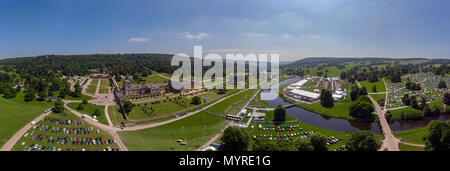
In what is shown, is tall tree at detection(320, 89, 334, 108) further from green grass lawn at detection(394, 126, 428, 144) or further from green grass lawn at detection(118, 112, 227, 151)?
green grass lawn at detection(118, 112, 227, 151)

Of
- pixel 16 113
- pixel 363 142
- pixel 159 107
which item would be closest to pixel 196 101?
pixel 159 107

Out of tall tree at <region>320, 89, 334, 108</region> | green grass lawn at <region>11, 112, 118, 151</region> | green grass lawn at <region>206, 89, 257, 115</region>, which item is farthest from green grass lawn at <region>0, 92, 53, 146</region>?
tall tree at <region>320, 89, 334, 108</region>

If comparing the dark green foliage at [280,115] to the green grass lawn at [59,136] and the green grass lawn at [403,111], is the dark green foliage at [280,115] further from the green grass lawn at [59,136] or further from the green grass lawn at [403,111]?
the green grass lawn at [59,136]

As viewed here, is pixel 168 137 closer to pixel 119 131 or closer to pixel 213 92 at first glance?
pixel 119 131

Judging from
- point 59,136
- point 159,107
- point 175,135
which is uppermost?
point 159,107

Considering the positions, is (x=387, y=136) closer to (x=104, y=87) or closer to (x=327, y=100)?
(x=327, y=100)

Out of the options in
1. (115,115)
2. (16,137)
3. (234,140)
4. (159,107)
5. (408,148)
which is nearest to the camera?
(234,140)
